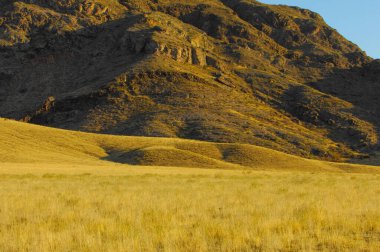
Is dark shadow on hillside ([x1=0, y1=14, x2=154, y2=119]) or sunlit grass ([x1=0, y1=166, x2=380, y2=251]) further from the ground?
sunlit grass ([x1=0, y1=166, x2=380, y2=251])

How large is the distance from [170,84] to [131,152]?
57.4 meters

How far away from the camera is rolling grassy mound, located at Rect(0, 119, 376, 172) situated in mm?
61438

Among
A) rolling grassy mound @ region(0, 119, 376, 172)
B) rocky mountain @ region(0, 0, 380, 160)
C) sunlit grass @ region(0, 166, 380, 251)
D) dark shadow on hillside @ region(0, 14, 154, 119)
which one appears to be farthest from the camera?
dark shadow on hillside @ region(0, 14, 154, 119)

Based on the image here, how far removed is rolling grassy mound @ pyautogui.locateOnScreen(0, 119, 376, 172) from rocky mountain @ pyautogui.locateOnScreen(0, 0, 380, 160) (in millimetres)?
25626

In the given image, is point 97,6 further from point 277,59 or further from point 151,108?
point 151,108

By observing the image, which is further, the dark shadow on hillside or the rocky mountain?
the dark shadow on hillside

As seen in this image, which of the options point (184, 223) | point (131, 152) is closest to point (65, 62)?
point (131, 152)

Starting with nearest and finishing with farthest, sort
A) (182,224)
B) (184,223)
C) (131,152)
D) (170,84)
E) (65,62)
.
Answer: (182,224) < (184,223) < (131,152) < (170,84) < (65,62)

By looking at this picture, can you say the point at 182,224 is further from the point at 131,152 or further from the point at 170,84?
the point at 170,84

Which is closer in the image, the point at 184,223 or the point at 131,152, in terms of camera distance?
the point at 184,223

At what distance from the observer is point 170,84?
12375 centimetres

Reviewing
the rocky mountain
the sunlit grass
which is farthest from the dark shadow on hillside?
the sunlit grass

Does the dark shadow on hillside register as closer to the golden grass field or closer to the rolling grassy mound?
the rolling grassy mound

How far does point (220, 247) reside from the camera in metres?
9.05
